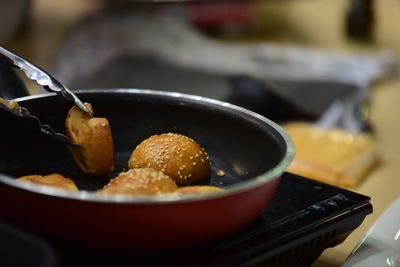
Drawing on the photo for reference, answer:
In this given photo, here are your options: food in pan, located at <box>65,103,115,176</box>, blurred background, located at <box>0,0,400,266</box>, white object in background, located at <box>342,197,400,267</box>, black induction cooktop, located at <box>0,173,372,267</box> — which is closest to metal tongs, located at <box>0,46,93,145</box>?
food in pan, located at <box>65,103,115,176</box>

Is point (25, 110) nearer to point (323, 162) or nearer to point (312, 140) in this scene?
point (323, 162)

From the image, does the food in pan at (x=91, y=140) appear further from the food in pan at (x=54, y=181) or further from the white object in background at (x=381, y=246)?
the white object in background at (x=381, y=246)

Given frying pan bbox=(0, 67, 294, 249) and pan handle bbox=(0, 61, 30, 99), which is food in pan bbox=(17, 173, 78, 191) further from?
pan handle bbox=(0, 61, 30, 99)

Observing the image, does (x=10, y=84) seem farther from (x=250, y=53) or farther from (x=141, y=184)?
(x=250, y=53)

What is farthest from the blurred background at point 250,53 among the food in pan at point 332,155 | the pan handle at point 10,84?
the pan handle at point 10,84

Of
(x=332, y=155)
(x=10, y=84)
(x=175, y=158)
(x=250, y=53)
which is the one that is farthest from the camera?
(x=250, y=53)

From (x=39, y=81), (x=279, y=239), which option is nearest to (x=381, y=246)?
(x=279, y=239)

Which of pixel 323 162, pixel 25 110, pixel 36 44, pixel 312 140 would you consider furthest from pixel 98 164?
pixel 36 44
